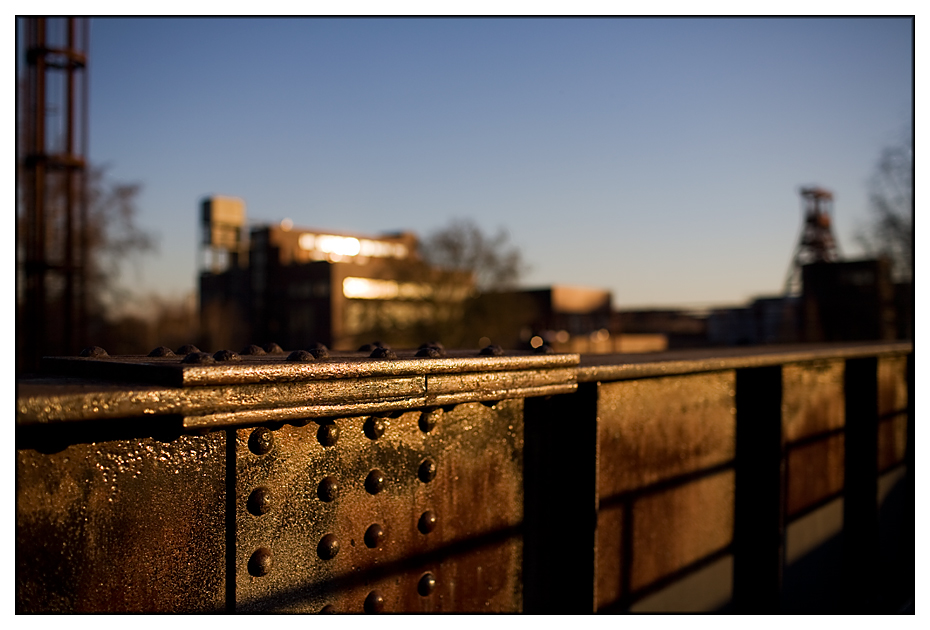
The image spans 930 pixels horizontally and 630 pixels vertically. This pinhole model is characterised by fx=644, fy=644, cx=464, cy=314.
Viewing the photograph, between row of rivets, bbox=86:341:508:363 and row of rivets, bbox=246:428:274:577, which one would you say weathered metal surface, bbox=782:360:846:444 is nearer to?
row of rivets, bbox=86:341:508:363

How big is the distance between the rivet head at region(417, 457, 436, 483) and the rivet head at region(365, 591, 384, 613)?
0.39m

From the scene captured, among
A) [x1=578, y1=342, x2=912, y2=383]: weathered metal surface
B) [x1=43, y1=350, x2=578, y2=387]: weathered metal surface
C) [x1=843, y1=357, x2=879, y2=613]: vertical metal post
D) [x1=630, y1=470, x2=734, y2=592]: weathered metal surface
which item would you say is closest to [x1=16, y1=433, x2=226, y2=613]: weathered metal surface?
[x1=43, y1=350, x2=578, y2=387]: weathered metal surface

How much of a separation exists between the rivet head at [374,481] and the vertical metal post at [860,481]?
4569 millimetres

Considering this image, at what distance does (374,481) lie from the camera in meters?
2.05

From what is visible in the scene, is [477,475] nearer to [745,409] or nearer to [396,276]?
[745,409]

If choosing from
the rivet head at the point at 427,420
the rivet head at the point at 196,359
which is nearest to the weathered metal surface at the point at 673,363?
the rivet head at the point at 427,420

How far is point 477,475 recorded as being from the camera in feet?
7.85

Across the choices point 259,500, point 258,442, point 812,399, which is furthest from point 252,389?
point 812,399

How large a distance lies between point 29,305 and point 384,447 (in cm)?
2009

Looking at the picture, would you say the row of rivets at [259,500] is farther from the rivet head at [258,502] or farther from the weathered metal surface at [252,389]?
the weathered metal surface at [252,389]

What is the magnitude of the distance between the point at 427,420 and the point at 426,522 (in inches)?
14.1

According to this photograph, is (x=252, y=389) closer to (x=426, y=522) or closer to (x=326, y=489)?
(x=326, y=489)

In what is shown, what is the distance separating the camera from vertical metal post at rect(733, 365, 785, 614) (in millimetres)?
3807

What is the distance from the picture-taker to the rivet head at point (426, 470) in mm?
2209
